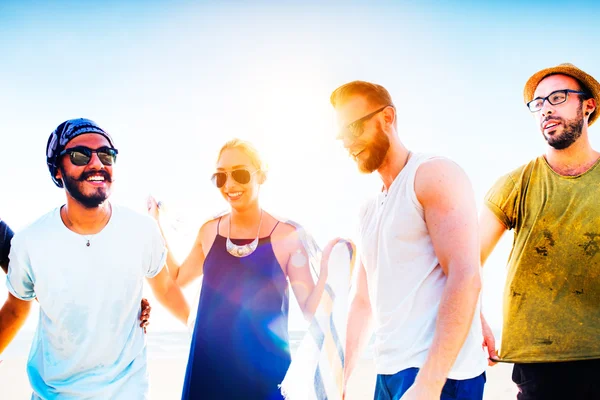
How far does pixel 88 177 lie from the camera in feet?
12.1

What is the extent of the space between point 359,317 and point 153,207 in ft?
6.60

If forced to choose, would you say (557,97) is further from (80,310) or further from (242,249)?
(80,310)

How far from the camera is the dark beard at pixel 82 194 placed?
12.0 feet

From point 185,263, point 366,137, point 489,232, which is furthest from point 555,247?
point 185,263

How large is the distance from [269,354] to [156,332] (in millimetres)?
24551

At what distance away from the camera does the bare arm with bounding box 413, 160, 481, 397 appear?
2363 millimetres

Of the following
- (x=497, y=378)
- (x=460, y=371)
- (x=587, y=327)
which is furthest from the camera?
(x=497, y=378)

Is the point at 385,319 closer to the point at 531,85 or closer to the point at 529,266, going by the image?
the point at 529,266

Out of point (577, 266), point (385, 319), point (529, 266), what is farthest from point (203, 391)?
point (577, 266)

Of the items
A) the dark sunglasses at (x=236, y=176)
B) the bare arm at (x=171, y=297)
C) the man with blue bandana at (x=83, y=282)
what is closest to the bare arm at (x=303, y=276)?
the dark sunglasses at (x=236, y=176)

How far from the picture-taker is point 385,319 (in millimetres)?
2738

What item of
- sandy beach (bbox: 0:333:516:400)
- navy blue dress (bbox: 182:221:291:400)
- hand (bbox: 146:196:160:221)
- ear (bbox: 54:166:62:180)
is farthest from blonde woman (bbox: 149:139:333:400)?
sandy beach (bbox: 0:333:516:400)

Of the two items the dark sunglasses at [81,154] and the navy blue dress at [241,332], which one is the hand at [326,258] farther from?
the dark sunglasses at [81,154]

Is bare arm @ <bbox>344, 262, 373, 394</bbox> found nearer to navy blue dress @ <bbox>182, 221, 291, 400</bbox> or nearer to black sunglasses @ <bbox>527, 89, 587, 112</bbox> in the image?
navy blue dress @ <bbox>182, 221, 291, 400</bbox>
